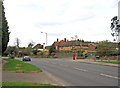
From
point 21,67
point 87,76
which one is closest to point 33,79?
point 87,76

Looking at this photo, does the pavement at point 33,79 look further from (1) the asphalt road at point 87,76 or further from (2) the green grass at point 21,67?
(2) the green grass at point 21,67

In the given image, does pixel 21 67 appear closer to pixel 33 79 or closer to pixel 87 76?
pixel 33 79

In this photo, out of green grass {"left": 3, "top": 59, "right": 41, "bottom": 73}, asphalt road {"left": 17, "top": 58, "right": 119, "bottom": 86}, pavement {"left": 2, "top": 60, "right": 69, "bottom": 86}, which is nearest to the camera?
asphalt road {"left": 17, "top": 58, "right": 119, "bottom": 86}

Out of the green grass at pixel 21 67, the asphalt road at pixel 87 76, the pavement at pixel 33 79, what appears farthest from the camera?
the green grass at pixel 21 67

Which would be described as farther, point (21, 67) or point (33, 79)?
point (21, 67)

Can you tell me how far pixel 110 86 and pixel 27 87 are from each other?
4258 mm

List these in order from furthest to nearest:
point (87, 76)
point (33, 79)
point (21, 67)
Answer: point (21, 67), point (87, 76), point (33, 79)

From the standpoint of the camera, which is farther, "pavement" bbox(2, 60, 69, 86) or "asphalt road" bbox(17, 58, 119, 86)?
"pavement" bbox(2, 60, 69, 86)

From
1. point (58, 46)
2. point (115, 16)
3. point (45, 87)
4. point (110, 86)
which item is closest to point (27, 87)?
point (45, 87)

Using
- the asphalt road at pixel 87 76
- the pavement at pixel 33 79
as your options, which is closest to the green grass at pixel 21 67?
the asphalt road at pixel 87 76

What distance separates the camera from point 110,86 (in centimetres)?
879

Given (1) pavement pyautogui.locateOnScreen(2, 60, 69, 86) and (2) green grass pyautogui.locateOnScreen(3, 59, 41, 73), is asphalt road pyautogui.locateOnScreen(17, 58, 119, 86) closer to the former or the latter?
(1) pavement pyautogui.locateOnScreen(2, 60, 69, 86)

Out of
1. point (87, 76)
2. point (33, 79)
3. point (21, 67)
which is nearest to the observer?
point (33, 79)

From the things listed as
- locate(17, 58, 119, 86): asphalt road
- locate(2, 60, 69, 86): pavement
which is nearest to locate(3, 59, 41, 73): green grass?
locate(17, 58, 119, 86): asphalt road
